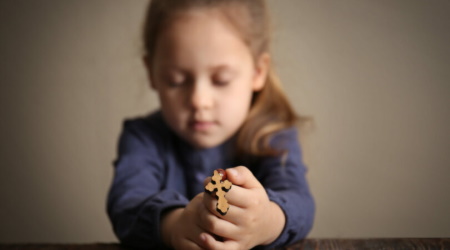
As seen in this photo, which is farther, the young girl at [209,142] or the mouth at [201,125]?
the mouth at [201,125]

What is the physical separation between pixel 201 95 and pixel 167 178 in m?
0.19

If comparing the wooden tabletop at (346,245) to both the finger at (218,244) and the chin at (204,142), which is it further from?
the chin at (204,142)

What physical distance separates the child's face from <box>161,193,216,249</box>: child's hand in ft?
0.64

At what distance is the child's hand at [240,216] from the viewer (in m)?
0.43

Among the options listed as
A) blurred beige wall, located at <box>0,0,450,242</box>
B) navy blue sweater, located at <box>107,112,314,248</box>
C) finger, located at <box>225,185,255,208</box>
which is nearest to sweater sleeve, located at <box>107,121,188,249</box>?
navy blue sweater, located at <box>107,112,314,248</box>

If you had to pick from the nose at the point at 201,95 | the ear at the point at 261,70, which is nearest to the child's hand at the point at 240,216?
the nose at the point at 201,95

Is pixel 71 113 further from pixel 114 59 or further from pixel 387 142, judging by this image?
pixel 387 142

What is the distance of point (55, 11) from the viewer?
1.16 meters

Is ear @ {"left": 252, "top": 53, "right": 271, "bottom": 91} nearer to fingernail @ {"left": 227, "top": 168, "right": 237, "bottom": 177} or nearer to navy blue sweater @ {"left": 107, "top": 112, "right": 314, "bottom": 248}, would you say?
navy blue sweater @ {"left": 107, "top": 112, "right": 314, "bottom": 248}

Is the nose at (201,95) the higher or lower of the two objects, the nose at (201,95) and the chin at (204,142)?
the higher

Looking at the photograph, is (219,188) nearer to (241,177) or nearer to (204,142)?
(241,177)

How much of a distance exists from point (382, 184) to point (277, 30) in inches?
16.2

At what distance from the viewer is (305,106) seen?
109 cm

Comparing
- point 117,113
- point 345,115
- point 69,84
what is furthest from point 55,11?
point 345,115
